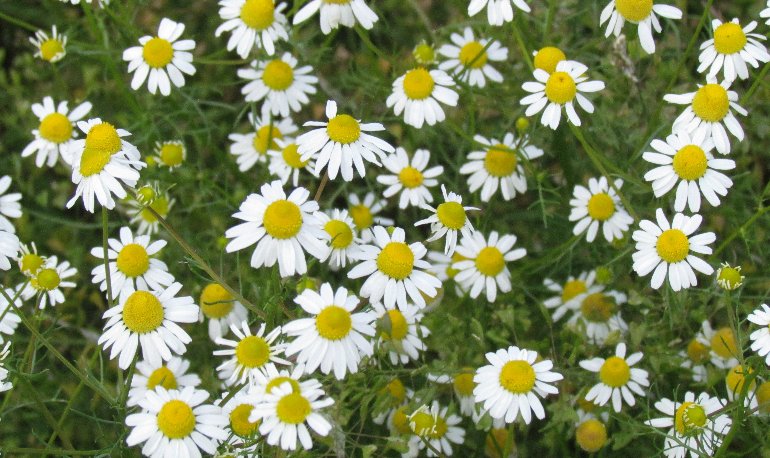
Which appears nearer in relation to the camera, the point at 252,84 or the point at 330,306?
the point at 330,306

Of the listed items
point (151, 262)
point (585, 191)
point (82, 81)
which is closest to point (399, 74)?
point (585, 191)

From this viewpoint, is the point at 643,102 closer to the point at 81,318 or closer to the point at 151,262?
the point at 151,262

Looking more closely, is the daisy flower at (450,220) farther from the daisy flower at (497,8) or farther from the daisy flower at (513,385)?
the daisy flower at (497,8)

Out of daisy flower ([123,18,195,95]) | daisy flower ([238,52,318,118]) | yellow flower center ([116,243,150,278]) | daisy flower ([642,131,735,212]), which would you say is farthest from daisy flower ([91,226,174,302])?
daisy flower ([642,131,735,212])

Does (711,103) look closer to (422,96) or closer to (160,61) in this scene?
(422,96)

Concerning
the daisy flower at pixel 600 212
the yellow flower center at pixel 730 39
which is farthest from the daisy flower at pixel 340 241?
the yellow flower center at pixel 730 39

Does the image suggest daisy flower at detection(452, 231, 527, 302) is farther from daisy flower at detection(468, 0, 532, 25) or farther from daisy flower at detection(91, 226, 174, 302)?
daisy flower at detection(91, 226, 174, 302)
